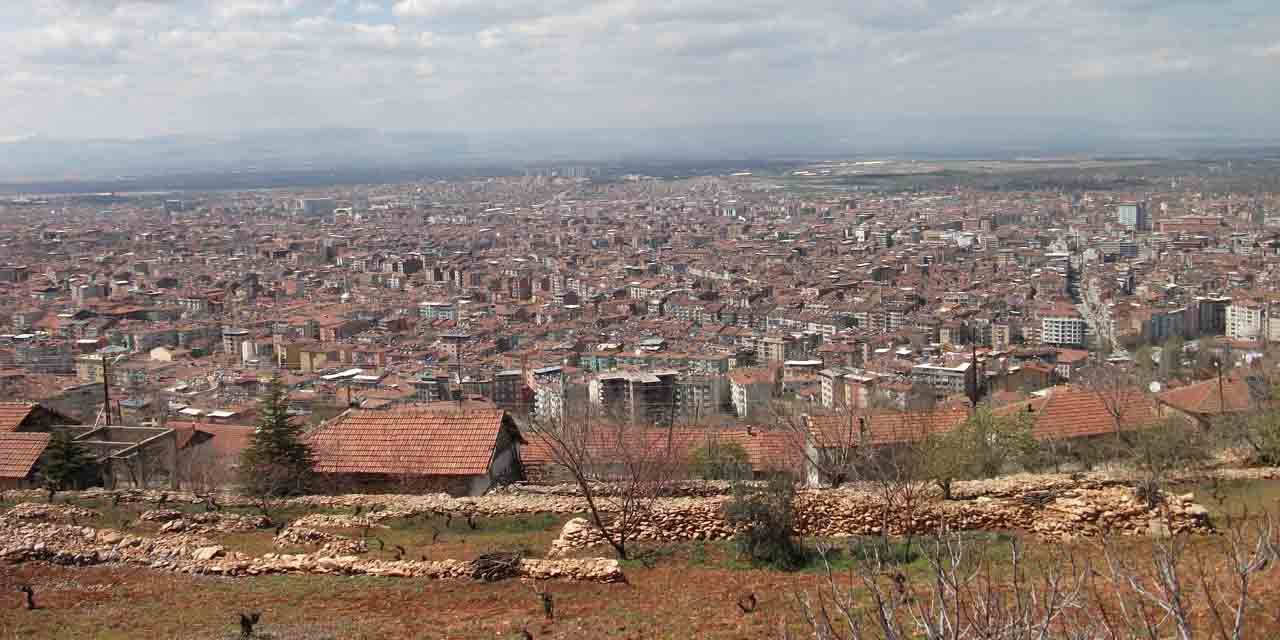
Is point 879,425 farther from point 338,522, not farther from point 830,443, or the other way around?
point 338,522

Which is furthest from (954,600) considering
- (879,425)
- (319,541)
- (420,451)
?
(879,425)

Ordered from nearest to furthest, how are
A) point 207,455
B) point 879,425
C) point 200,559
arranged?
point 200,559
point 879,425
point 207,455

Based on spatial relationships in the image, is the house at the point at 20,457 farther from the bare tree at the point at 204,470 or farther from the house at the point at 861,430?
the house at the point at 861,430

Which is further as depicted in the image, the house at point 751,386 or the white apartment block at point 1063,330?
the white apartment block at point 1063,330

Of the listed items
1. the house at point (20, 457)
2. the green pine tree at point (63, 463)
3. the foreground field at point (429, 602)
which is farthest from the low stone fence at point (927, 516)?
the house at point (20, 457)

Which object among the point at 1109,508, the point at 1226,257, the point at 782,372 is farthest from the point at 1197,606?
the point at 1226,257

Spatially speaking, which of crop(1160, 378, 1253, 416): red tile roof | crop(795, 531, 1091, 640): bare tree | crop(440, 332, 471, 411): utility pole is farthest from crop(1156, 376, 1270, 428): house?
crop(440, 332, 471, 411): utility pole
